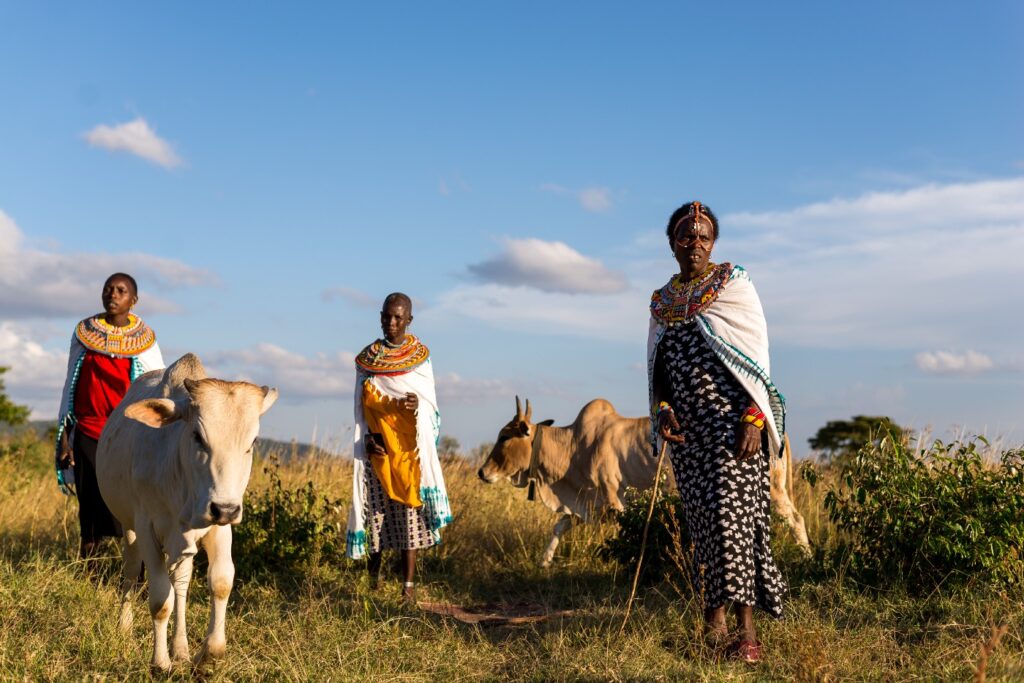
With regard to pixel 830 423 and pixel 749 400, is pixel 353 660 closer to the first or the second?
pixel 749 400

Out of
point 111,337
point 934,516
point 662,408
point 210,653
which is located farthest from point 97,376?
point 934,516

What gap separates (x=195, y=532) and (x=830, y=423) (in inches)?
917

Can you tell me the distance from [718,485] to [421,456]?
9.66ft

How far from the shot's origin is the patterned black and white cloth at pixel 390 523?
7.55 meters

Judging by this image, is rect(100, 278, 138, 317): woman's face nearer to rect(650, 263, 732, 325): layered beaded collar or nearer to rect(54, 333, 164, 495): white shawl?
rect(54, 333, 164, 495): white shawl

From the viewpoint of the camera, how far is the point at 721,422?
208 inches

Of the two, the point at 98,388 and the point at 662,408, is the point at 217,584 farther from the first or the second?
the point at 98,388

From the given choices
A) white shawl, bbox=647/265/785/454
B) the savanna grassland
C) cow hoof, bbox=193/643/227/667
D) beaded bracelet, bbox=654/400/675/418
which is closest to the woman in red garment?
the savanna grassland

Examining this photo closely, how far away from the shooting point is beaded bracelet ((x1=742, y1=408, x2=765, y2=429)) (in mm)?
5160

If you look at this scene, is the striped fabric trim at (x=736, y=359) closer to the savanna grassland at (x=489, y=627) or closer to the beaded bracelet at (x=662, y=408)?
the beaded bracelet at (x=662, y=408)

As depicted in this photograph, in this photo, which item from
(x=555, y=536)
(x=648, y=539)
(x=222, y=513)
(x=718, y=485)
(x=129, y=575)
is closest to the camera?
(x=222, y=513)

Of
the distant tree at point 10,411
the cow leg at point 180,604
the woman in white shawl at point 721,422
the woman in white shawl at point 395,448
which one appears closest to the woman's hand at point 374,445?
the woman in white shawl at point 395,448

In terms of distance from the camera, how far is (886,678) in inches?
198

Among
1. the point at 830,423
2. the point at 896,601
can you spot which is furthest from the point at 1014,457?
the point at 830,423
